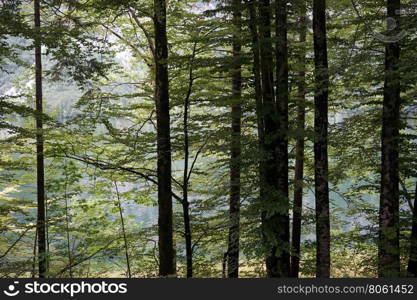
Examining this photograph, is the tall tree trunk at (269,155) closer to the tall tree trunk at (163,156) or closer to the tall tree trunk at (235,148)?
the tall tree trunk at (235,148)

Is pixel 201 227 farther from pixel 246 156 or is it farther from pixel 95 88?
pixel 95 88

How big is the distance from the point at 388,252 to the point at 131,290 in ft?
16.2

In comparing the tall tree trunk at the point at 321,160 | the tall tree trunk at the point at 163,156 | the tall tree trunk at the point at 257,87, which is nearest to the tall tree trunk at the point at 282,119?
the tall tree trunk at the point at 257,87

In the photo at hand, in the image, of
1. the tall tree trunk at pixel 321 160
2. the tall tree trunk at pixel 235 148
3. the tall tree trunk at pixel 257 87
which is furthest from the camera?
the tall tree trunk at pixel 235 148

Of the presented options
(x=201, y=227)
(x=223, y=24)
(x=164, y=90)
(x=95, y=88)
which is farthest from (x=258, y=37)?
(x=201, y=227)

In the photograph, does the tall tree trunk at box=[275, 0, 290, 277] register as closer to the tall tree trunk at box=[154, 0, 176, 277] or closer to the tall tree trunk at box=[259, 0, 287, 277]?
the tall tree trunk at box=[259, 0, 287, 277]

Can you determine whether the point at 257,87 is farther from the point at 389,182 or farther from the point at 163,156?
the point at 389,182

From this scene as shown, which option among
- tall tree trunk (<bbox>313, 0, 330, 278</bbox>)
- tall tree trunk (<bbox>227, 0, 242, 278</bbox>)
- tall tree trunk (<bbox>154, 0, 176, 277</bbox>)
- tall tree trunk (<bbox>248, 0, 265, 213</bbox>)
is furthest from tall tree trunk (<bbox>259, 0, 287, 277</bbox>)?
tall tree trunk (<bbox>154, 0, 176, 277</bbox>)

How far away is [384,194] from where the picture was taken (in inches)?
Answer: 293

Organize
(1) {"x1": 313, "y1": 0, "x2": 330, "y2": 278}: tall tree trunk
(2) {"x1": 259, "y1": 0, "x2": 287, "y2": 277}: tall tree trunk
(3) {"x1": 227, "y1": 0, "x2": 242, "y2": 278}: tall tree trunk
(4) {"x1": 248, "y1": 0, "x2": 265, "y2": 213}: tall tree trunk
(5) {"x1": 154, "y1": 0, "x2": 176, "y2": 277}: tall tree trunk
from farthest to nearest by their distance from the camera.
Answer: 1. (3) {"x1": 227, "y1": 0, "x2": 242, "y2": 278}: tall tree trunk
2. (5) {"x1": 154, "y1": 0, "x2": 176, "y2": 277}: tall tree trunk
3. (1) {"x1": 313, "y1": 0, "x2": 330, "y2": 278}: tall tree trunk
4. (4) {"x1": 248, "y1": 0, "x2": 265, "y2": 213}: tall tree trunk
5. (2) {"x1": 259, "y1": 0, "x2": 287, "y2": 277}: tall tree trunk

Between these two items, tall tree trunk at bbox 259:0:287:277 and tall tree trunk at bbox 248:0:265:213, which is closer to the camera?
tall tree trunk at bbox 259:0:287:277

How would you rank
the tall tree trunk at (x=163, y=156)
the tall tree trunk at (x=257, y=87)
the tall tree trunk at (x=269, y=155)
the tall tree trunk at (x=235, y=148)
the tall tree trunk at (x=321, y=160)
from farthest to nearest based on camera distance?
1. the tall tree trunk at (x=235, y=148)
2. the tall tree trunk at (x=163, y=156)
3. the tall tree trunk at (x=321, y=160)
4. the tall tree trunk at (x=257, y=87)
5. the tall tree trunk at (x=269, y=155)

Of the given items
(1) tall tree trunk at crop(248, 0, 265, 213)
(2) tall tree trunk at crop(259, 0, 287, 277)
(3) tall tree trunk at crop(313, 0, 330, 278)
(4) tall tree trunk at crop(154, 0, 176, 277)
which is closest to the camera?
(2) tall tree trunk at crop(259, 0, 287, 277)

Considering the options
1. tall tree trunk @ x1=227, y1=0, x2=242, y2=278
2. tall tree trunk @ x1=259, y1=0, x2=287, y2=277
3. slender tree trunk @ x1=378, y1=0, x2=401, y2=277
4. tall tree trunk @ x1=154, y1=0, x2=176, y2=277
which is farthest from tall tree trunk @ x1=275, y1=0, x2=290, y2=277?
tall tree trunk @ x1=154, y1=0, x2=176, y2=277
